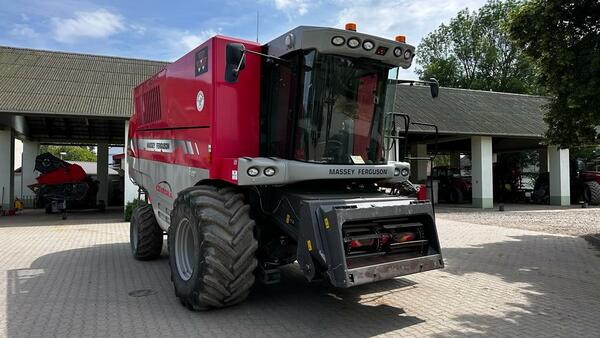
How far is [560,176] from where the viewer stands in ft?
71.4

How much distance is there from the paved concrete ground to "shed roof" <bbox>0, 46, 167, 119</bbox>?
288 inches

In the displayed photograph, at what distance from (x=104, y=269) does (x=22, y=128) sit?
15674 mm

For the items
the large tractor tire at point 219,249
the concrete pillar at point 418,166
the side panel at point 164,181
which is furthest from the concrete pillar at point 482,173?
the large tractor tire at point 219,249

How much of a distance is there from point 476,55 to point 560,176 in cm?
2782

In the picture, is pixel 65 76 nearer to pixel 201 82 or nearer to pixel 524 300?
pixel 201 82

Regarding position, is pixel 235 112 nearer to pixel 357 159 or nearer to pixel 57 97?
pixel 357 159

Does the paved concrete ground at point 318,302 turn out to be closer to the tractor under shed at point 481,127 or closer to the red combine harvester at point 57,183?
the red combine harvester at point 57,183

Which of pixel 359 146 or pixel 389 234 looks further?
pixel 359 146

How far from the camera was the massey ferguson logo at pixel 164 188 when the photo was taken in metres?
7.00

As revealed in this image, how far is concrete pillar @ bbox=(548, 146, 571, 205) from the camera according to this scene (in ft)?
71.2

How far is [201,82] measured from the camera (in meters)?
5.61

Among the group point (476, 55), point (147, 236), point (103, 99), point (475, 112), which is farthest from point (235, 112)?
point (476, 55)

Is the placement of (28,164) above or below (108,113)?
below

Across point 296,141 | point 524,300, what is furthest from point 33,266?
point 524,300
